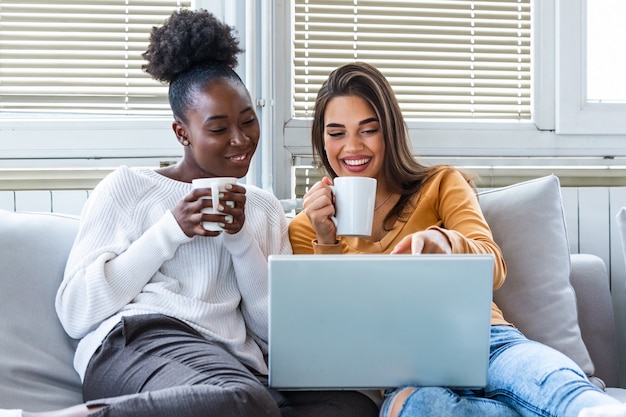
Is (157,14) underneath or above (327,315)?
above

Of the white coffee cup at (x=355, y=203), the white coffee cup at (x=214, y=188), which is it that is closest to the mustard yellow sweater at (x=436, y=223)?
the white coffee cup at (x=355, y=203)

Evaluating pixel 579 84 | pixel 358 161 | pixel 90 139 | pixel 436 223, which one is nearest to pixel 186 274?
pixel 358 161

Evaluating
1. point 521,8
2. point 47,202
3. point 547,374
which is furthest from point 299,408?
point 521,8

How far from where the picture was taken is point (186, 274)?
1.54 m

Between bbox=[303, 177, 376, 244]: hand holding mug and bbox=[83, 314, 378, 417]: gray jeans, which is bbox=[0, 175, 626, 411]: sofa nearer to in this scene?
bbox=[83, 314, 378, 417]: gray jeans

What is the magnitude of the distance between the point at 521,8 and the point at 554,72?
217 mm

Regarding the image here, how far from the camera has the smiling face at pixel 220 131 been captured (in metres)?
1.63

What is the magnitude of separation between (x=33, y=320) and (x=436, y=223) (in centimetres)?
87

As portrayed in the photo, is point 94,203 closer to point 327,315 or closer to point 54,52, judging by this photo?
point 327,315

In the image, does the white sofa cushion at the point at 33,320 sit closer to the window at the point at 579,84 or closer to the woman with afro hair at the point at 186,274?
the woman with afro hair at the point at 186,274

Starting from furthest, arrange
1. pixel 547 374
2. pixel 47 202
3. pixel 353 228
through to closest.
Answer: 1. pixel 47 202
2. pixel 353 228
3. pixel 547 374

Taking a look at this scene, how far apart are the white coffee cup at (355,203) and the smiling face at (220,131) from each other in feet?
0.94

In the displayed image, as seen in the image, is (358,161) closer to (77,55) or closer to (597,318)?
(597,318)

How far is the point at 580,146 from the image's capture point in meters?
2.29
